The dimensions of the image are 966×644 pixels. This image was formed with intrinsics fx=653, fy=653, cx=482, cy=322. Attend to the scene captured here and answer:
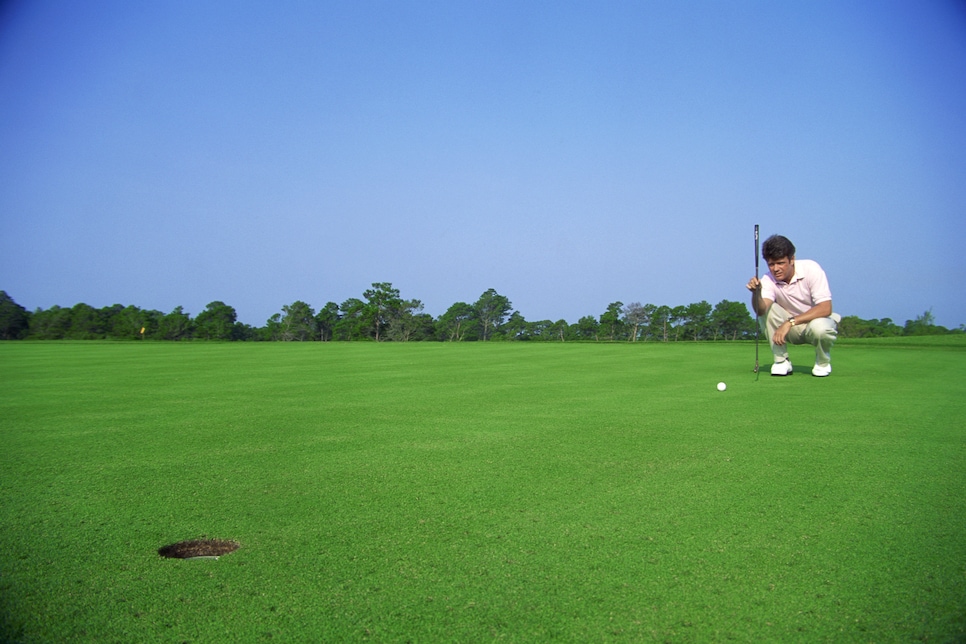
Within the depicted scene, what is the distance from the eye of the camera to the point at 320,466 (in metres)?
3.93

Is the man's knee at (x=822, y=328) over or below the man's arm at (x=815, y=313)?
below

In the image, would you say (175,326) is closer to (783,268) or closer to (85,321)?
(85,321)

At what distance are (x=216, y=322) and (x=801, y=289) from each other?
37.4 metres

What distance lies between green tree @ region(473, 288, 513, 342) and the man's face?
36.4 meters

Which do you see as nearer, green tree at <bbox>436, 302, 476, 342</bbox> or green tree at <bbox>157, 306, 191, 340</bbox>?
green tree at <bbox>157, 306, 191, 340</bbox>

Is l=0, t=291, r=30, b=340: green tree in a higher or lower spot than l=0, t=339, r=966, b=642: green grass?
higher

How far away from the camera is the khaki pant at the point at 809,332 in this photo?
9.62 metres

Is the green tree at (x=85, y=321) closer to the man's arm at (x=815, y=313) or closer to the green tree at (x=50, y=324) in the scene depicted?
the green tree at (x=50, y=324)

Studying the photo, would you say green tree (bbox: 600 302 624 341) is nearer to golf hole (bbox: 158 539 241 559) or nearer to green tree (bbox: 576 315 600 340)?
green tree (bbox: 576 315 600 340)

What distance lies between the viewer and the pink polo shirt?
9.48 m

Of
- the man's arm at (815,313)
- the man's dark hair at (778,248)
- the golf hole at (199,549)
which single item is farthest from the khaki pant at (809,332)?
the golf hole at (199,549)

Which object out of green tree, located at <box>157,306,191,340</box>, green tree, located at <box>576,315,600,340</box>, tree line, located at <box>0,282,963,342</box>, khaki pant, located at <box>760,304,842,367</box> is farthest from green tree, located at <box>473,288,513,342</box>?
khaki pant, located at <box>760,304,842,367</box>

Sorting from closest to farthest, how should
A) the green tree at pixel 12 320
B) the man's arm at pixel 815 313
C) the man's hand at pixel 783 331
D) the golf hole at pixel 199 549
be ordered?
the golf hole at pixel 199 549 → the man's hand at pixel 783 331 → the man's arm at pixel 815 313 → the green tree at pixel 12 320

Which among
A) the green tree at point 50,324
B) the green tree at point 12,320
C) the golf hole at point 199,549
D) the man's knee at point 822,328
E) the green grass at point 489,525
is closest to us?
the green grass at point 489,525
